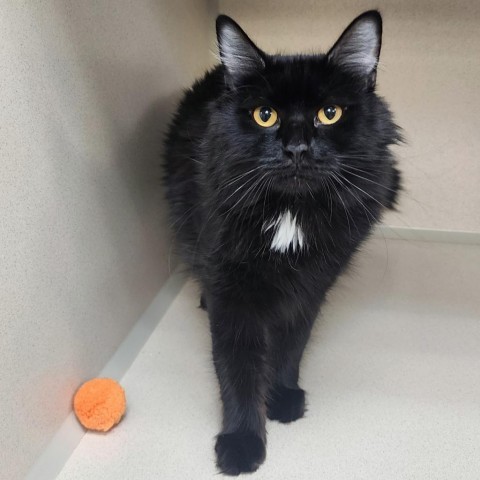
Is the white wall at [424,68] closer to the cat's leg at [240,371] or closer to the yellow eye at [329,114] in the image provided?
the yellow eye at [329,114]

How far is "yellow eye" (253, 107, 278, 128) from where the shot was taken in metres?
1.08

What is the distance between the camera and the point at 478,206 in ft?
6.59

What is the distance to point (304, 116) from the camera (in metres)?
1.05

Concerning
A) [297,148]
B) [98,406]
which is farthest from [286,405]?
[297,148]

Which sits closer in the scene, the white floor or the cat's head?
the cat's head

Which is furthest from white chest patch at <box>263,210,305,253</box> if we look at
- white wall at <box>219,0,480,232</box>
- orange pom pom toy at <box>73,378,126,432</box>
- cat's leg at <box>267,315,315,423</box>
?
white wall at <box>219,0,480,232</box>

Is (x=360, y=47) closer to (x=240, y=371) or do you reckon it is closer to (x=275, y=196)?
(x=275, y=196)

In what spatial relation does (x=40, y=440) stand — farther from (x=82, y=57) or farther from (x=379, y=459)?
(x=82, y=57)

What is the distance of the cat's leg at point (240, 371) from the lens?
1.21 meters

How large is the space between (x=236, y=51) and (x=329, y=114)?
0.71 ft

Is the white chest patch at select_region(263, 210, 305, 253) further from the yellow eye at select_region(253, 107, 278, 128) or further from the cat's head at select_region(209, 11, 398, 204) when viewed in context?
the yellow eye at select_region(253, 107, 278, 128)

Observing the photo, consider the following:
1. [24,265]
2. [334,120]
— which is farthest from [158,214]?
[334,120]

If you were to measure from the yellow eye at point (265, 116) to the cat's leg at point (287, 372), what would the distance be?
1.57ft

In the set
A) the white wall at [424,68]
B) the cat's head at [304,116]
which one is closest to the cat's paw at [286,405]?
the cat's head at [304,116]
